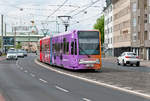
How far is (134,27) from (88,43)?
47.2 meters

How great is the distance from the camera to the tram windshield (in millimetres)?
25453

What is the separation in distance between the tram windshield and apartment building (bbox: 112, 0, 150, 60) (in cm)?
3730

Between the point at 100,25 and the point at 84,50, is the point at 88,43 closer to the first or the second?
the point at 84,50

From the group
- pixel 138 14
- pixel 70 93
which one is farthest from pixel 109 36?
pixel 70 93

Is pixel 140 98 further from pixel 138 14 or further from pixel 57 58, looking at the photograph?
pixel 138 14

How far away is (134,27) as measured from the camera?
71.4 meters

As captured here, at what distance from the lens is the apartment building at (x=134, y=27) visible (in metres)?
64.3

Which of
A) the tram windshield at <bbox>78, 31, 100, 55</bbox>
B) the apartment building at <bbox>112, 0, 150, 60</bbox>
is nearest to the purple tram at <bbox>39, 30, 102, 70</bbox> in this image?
the tram windshield at <bbox>78, 31, 100, 55</bbox>

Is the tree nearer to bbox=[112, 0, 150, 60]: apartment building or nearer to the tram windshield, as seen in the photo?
bbox=[112, 0, 150, 60]: apartment building

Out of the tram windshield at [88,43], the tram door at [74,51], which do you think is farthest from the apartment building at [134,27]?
the tram door at [74,51]

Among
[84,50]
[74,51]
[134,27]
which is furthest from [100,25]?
[84,50]

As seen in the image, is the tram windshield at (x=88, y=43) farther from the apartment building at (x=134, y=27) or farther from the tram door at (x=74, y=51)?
the apartment building at (x=134, y=27)

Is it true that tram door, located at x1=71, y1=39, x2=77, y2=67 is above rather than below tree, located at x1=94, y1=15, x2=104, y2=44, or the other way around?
below

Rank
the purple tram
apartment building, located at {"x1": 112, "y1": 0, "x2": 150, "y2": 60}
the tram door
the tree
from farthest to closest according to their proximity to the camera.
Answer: the tree → apartment building, located at {"x1": 112, "y1": 0, "x2": 150, "y2": 60} → the tram door → the purple tram
